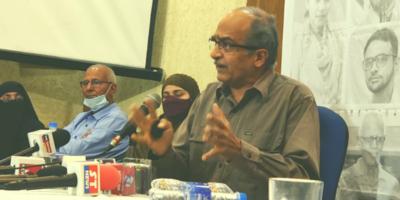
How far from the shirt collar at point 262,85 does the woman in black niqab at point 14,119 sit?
2.11m

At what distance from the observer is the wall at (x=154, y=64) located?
413cm

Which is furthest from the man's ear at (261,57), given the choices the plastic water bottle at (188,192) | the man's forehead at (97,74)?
the man's forehead at (97,74)

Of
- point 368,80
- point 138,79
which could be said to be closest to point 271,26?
point 368,80

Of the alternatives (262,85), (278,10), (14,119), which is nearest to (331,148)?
(262,85)

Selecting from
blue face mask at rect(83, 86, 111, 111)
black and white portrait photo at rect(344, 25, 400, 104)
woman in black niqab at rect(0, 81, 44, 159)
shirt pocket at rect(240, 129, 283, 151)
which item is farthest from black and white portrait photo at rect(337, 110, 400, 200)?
woman in black niqab at rect(0, 81, 44, 159)

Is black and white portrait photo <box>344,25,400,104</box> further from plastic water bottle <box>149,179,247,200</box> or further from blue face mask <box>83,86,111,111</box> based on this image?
blue face mask <box>83,86,111,111</box>

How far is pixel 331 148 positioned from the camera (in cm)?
195

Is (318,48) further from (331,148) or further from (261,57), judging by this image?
(331,148)

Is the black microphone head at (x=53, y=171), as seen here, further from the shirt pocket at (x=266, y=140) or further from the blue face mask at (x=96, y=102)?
the blue face mask at (x=96, y=102)

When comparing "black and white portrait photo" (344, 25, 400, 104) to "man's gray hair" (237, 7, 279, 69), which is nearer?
"black and white portrait photo" (344, 25, 400, 104)

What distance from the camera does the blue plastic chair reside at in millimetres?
1903

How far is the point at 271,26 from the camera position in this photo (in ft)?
7.20

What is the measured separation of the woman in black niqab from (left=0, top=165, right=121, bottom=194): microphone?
8.10ft

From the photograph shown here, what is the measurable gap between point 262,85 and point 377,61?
15.3 inches
